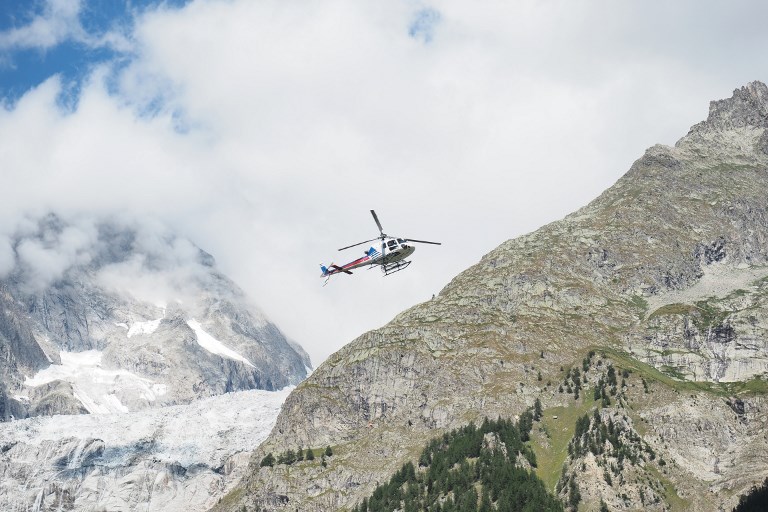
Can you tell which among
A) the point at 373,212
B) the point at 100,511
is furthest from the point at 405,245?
the point at 100,511

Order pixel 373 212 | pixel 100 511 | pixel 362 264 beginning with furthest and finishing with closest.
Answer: pixel 362 264 < pixel 373 212 < pixel 100 511

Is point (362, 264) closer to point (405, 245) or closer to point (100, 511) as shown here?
point (405, 245)

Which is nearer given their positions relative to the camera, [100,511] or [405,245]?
[100,511]

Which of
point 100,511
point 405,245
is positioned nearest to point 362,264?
point 405,245

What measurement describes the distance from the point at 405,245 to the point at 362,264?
42.1 ft

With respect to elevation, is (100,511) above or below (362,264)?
below

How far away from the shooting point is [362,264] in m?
187

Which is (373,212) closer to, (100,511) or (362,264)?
(362,264)

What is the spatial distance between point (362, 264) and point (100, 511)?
72573 mm

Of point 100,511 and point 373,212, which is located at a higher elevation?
point 373,212

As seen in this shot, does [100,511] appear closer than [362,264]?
Yes

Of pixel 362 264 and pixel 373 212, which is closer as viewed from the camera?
pixel 373 212

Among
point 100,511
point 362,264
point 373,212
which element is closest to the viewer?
point 100,511

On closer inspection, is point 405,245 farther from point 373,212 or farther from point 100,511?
point 100,511
